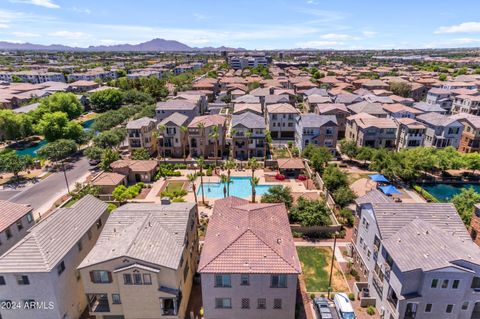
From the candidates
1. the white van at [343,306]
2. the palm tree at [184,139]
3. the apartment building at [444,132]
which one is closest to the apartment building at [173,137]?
the palm tree at [184,139]

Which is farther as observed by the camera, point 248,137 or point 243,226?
point 248,137

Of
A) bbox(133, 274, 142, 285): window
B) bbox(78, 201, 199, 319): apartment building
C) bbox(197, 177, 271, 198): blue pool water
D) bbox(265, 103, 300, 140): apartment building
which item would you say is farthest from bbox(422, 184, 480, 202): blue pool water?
bbox(133, 274, 142, 285): window

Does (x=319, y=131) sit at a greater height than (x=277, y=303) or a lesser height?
greater

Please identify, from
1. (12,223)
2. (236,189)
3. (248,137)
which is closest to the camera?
(12,223)

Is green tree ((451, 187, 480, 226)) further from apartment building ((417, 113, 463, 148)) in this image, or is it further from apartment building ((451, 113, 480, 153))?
apartment building ((451, 113, 480, 153))

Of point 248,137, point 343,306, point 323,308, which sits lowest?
point 323,308


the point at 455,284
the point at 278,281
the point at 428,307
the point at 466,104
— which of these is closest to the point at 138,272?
the point at 278,281

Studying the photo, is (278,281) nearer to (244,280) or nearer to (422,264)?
(244,280)
